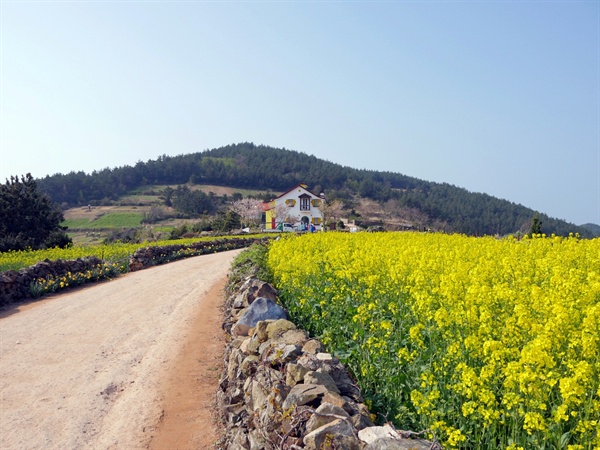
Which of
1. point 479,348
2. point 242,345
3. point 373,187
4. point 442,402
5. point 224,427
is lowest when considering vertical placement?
point 224,427

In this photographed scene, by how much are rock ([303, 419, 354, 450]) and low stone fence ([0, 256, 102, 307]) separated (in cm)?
1393

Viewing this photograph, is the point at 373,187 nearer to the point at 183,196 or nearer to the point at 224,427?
the point at 183,196

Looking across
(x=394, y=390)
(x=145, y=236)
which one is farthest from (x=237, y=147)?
(x=394, y=390)

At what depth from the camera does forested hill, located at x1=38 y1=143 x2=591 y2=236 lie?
9594 centimetres

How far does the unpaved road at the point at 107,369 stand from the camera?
7191 millimetres

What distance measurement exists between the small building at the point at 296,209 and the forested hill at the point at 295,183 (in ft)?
50.1

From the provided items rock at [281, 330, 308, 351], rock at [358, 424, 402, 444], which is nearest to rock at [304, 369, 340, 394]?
rock at [358, 424, 402, 444]

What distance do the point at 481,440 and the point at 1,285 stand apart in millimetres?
15246

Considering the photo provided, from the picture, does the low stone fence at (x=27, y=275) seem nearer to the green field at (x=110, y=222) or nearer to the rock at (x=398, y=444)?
the rock at (x=398, y=444)

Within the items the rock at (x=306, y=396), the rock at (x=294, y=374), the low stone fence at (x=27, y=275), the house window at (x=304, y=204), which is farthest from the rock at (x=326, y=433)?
the house window at (x=304, y=204)

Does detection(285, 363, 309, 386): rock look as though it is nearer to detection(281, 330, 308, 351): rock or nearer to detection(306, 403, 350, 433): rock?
detection(281, 330, 308, 351): rock

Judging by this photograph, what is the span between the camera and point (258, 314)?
933 cm

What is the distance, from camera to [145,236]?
49.5 m

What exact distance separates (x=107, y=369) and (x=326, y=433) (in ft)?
21.6
